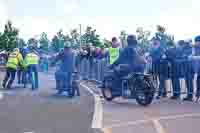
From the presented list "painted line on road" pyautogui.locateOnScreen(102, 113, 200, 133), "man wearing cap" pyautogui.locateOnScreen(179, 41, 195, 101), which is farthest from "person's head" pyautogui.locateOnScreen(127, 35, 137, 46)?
"painted line on road" pyautogui.locateOnScreen(102, 113, 200, 133)

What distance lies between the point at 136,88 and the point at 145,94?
35 centimetres

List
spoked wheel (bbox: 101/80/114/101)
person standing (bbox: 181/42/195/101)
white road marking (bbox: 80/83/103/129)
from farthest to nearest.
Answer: spoked wheel (bbox: 101/80/114/101) → person standing (bbox: 181/42/195/101) → white road marking (bbox: 80/83/103/129)

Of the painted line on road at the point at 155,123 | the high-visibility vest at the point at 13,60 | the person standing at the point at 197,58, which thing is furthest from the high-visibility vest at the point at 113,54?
the painted line on road at the point at 155,123

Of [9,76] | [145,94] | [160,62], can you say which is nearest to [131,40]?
[160,62]

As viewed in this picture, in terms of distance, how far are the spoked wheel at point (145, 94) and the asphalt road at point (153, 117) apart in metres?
0.17

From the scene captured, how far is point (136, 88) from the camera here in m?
13.8

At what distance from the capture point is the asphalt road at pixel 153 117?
30.7ft

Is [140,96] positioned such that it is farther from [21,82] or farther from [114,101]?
[21,82]

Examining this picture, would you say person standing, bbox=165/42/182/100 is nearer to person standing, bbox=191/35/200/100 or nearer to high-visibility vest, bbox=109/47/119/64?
person standing, bbox=191/35/200/100

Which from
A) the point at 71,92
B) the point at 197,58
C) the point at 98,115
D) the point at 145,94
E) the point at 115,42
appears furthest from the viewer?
the point at 115,42

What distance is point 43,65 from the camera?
3762 cm

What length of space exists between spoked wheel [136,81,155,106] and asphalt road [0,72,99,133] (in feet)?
4.20

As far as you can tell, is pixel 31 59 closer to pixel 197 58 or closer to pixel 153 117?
pixel 197 58

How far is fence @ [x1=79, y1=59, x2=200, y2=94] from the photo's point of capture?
14781 mm
